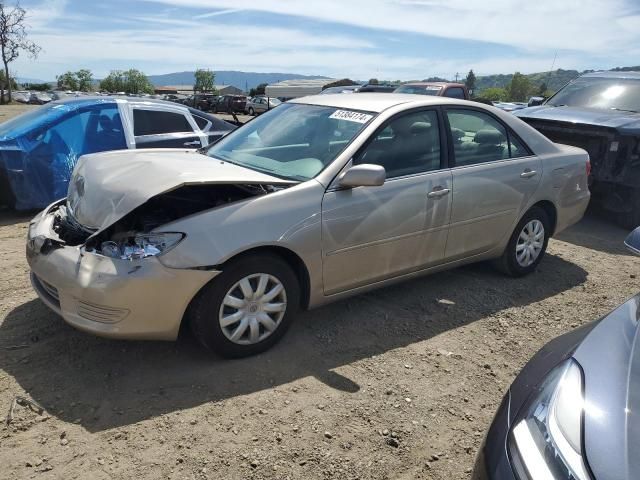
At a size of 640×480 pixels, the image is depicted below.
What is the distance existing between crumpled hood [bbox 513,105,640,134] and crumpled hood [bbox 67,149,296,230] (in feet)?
17.2

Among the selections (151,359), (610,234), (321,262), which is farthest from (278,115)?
(610,234)

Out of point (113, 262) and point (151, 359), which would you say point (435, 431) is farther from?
point (113, 262)

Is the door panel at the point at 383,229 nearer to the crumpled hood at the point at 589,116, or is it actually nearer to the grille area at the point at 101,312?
the grille area at the point at 101,312

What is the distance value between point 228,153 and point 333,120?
0.87 meters

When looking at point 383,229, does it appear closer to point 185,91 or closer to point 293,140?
point 293,140

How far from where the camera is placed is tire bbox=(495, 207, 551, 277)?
4.69 metres

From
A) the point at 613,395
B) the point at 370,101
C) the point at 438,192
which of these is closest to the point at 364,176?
the point at 438,192

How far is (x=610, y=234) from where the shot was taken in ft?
22.4

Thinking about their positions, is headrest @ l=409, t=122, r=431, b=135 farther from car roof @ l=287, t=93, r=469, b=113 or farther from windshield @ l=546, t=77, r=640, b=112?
windshield @ l=546, t=77, r=640, b=112

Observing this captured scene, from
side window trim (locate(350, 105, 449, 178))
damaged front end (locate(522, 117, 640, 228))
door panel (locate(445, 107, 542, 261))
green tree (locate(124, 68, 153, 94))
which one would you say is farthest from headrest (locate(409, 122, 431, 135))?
green tree (locate(124, 68, 153, 94))

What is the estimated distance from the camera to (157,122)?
21.7 ft

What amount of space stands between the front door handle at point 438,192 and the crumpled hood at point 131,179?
A: 3.80ft

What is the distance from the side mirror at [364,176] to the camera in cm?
330

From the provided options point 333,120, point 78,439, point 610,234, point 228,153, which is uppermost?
point 333,120
